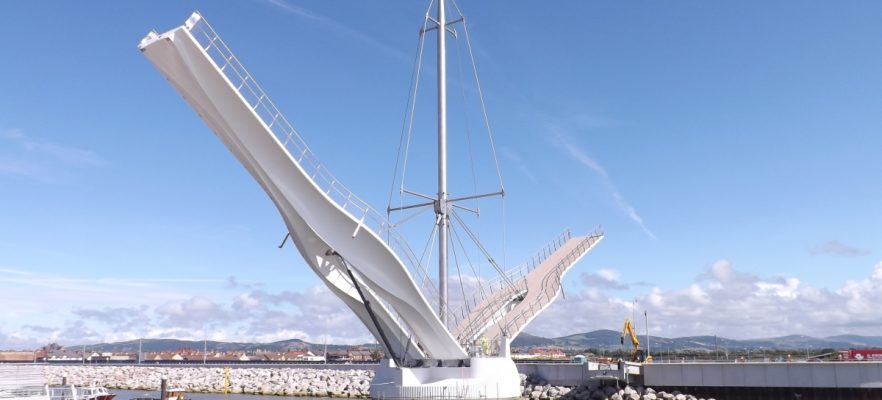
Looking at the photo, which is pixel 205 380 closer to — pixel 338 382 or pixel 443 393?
pixel 338 382

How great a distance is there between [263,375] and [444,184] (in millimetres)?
29310

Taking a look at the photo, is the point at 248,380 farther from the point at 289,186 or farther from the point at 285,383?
the point at 289,186

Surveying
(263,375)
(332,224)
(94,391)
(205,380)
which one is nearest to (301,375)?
(263,375)

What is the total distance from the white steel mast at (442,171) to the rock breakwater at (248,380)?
546 inches

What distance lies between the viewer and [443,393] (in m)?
24.8

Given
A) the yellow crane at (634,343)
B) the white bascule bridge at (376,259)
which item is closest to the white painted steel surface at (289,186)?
the white bascule bridge at (376,259)

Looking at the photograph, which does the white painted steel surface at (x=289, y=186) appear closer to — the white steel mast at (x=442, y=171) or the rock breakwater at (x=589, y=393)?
the white steel mast at (x=442, y=171)

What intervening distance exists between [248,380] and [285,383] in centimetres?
448

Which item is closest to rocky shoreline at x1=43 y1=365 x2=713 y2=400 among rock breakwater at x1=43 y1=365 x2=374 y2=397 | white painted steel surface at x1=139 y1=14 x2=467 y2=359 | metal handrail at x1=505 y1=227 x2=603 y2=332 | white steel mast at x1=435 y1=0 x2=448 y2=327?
rock breakwater at x1=43 y1=365 x2=374 y2=397

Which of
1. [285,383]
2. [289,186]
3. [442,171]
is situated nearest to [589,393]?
[442,171]

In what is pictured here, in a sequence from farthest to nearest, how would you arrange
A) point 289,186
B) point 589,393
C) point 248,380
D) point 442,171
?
1. point 248,380
2. point 589,393
3. point 442,171
4. point 289,186

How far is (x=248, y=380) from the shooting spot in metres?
50.8

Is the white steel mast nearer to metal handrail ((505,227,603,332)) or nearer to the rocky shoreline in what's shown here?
metal handrail ((505,227,603,332))

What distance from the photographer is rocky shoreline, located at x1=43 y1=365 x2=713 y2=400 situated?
106ft
